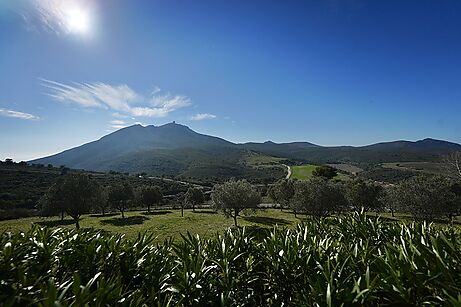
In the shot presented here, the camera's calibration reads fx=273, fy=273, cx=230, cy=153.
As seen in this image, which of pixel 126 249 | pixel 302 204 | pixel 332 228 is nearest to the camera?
pixel 126 249

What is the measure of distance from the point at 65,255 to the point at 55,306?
9.66 ft

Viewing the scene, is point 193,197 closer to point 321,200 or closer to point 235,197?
point 235,197

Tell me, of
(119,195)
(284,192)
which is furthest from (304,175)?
(119,195)

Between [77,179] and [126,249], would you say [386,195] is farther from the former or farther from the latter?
[126,249]

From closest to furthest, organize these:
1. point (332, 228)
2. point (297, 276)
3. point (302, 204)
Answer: point (297, 276) < point (332, 228) < point (302, 204)

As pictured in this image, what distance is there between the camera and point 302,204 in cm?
3678

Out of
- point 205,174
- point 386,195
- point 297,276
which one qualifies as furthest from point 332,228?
point 205,174

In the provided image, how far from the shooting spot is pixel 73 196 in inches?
1188

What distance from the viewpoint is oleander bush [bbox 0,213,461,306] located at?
11.2 feet

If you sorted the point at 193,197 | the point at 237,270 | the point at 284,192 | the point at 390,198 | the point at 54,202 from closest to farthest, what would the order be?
1. the point at 237,270
2. the point at 54,202
3. the point at 390,198
4. the point at 193,197
5. the point at 284,192

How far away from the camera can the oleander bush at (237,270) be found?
11.2 ft

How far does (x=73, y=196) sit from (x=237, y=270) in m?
30.6

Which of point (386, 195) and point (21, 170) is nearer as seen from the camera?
point (386, 195)

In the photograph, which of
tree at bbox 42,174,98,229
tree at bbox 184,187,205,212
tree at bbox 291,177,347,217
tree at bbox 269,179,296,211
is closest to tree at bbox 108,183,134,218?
tree at bbox 184,187,205,212
